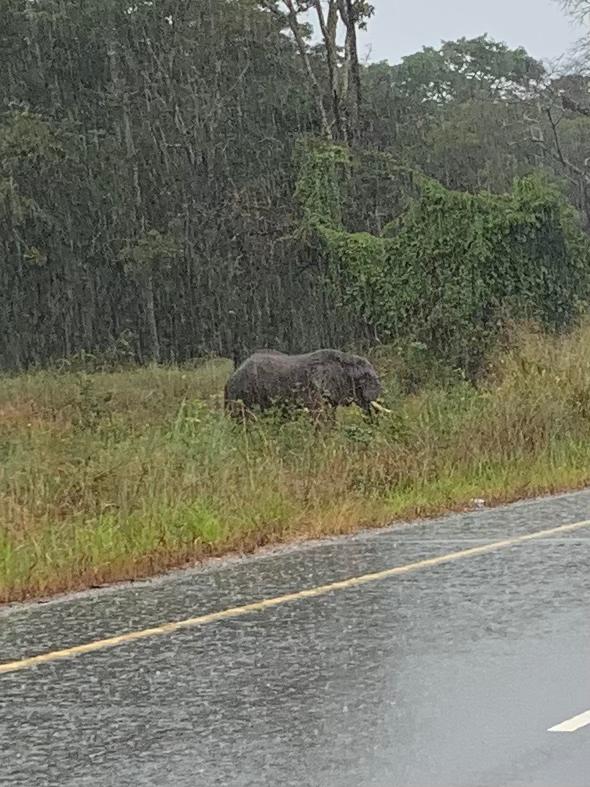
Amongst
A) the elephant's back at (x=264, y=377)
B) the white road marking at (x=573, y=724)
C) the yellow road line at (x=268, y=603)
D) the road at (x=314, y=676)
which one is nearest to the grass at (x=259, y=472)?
the road at (x=314, y=676)

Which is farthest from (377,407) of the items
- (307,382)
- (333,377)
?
(307,382)

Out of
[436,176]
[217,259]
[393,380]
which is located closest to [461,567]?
[393,380]

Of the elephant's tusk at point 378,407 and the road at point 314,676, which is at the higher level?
Result: the road at point 314,676

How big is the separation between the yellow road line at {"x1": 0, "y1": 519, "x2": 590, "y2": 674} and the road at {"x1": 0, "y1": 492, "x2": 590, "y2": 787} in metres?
0.02

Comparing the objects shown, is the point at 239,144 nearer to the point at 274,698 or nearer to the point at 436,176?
the point at 436,176

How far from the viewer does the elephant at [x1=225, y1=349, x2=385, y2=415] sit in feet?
67.8

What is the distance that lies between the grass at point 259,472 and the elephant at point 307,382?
2.84ft

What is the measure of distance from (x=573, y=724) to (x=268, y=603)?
129 inches

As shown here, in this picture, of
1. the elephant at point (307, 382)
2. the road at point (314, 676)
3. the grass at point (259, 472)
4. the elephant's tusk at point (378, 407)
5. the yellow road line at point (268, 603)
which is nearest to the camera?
the road at point (314, 676)

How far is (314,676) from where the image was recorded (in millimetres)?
6688

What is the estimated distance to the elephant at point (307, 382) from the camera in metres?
20.7

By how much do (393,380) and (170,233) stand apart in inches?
604

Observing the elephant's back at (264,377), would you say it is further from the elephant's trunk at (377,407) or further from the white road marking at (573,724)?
the white road marking at (573,724)

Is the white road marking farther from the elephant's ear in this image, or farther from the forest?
the forest
